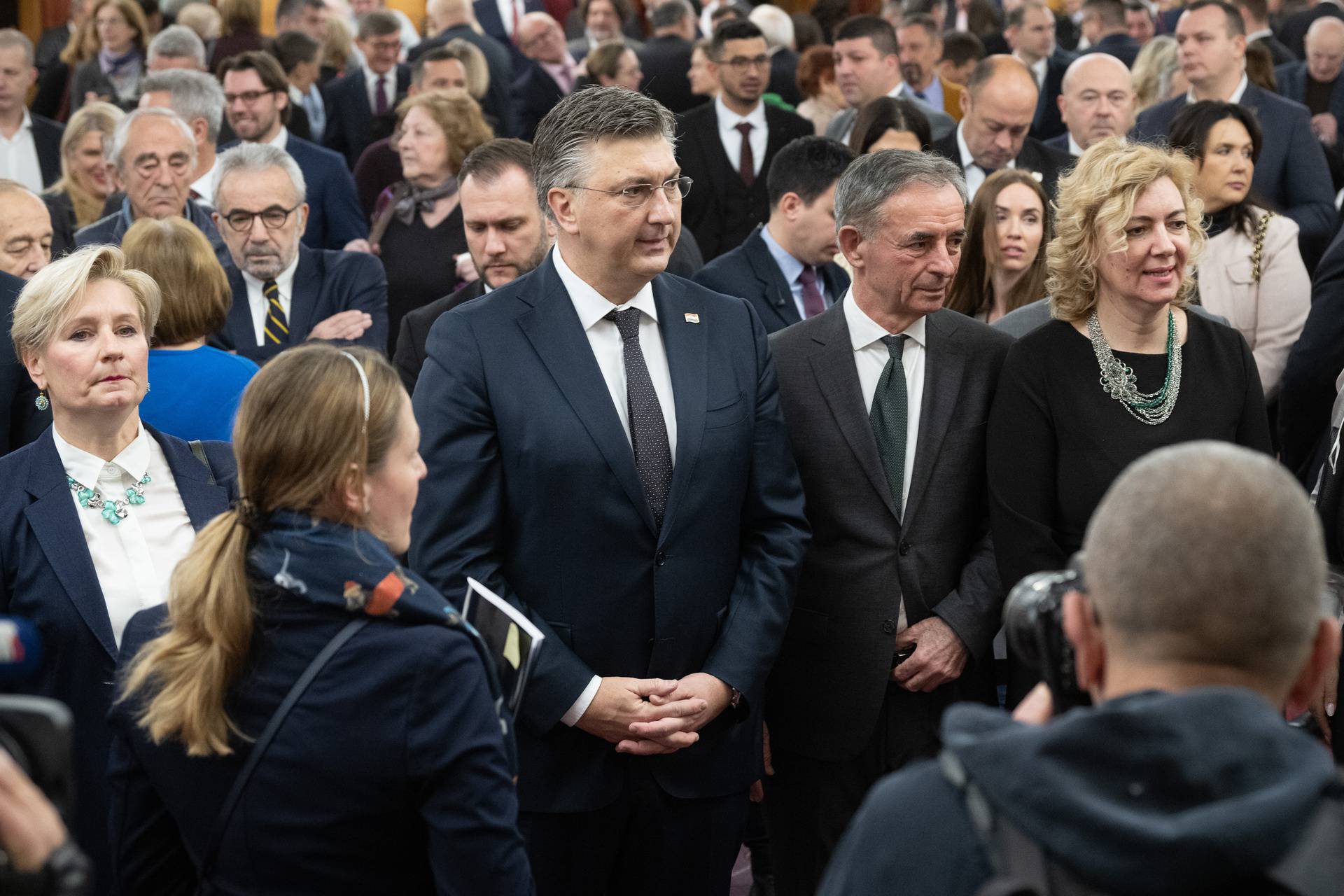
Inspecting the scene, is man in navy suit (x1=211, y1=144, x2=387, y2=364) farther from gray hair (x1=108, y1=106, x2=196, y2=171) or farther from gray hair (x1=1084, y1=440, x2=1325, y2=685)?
gray hair (x1=1084, y1=440, x2=1325, y2=685)

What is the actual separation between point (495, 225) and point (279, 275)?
1.17 meters

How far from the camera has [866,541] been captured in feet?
11.2

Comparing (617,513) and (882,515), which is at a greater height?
(617,513)

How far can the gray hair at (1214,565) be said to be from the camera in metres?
1.53

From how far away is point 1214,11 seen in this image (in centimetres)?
705

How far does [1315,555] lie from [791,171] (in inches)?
157

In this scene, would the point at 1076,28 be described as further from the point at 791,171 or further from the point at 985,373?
the point at 985,373

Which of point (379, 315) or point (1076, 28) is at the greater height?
point (1076, 28)

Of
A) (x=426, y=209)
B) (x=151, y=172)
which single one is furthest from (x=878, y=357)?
(x=151, y=172)

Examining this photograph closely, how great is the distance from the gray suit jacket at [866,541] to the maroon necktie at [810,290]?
185cm

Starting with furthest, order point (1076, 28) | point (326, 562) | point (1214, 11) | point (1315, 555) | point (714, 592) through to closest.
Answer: point (1076, 28)
point (1214, 11)
point (714, 592)
point (326, 562)
point (1315, 555)

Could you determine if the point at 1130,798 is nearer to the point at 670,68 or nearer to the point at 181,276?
the point at 181,276

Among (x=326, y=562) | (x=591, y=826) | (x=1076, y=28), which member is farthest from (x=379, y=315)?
(x=1076, y=28)

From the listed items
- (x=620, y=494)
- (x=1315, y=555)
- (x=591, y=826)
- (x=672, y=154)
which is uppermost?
(x=672, y=154)
